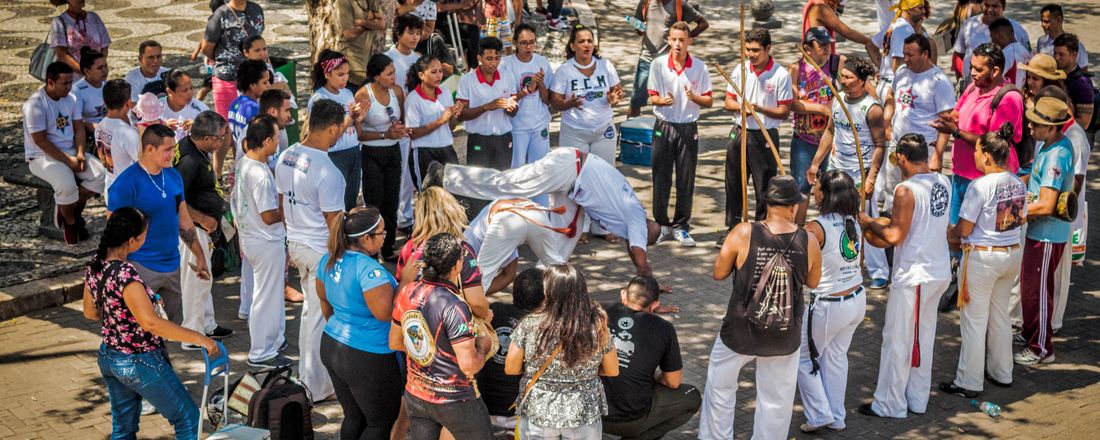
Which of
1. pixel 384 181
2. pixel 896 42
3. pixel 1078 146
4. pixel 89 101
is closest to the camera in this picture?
pixel 1078 146

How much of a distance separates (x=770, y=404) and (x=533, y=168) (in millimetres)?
2276

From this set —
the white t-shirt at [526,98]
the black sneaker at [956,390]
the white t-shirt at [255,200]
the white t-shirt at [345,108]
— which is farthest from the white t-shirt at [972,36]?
the white t-shirt at [255,200]

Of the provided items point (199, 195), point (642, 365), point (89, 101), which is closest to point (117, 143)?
point (199, 195)

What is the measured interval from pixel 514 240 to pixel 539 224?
0.21m

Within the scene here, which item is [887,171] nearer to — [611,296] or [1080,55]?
[1080,55]

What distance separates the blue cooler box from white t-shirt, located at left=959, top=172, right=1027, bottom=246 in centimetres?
461

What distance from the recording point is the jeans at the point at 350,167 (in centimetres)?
938

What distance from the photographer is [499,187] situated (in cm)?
786

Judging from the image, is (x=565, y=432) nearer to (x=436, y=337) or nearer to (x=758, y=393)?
(x=436, y=337)

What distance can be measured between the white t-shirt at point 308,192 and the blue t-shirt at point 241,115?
63.3 inches

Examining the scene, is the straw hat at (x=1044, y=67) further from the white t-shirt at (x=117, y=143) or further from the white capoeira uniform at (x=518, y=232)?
the white t-shirt at (x=117, y=143)

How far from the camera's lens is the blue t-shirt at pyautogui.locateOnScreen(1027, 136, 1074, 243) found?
26.9ft

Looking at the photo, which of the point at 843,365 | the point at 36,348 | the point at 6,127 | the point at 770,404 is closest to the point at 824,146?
the point at 843,365

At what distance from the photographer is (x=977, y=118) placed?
932cm
